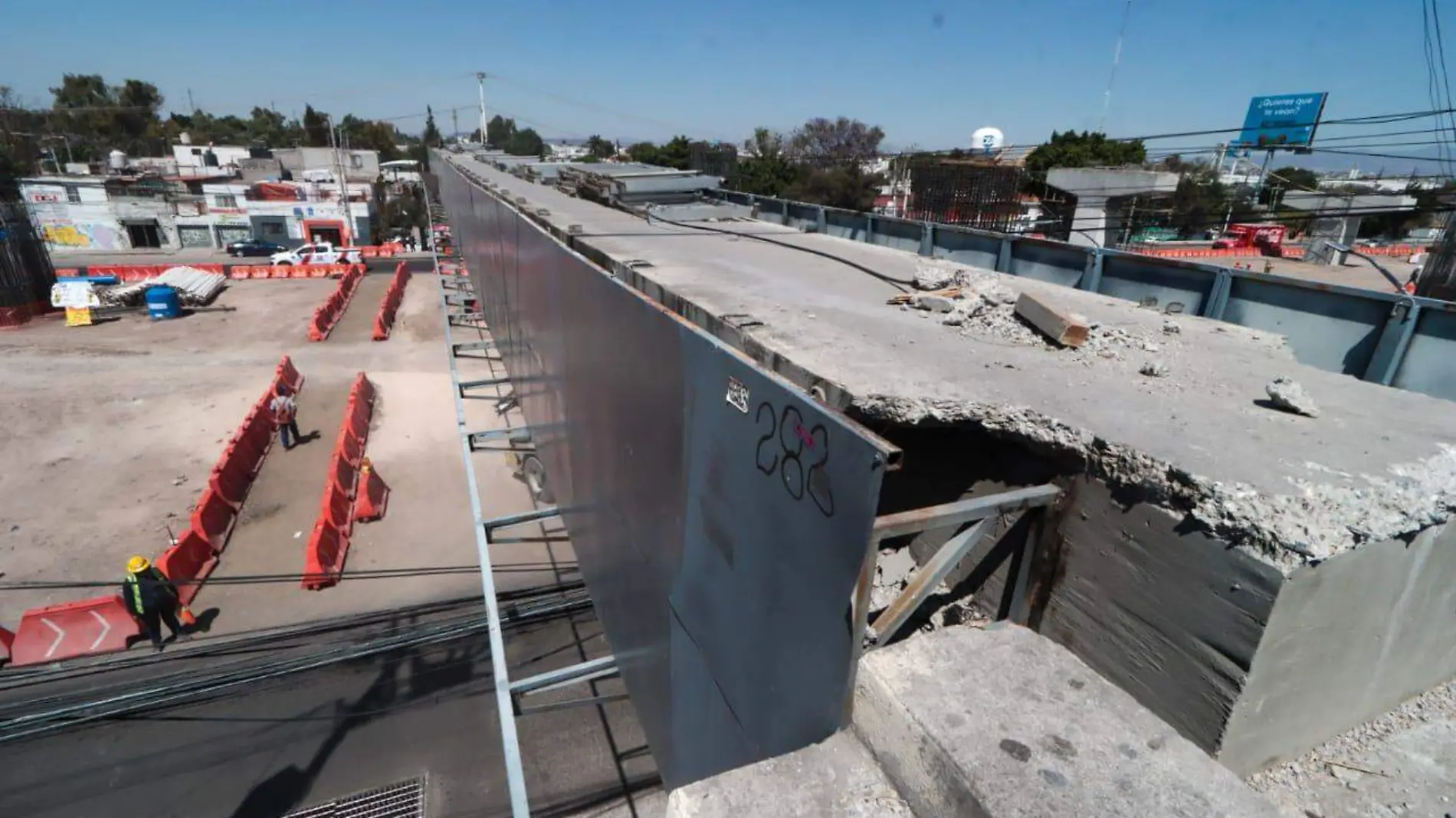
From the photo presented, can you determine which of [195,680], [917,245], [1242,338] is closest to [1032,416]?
[1242,338]

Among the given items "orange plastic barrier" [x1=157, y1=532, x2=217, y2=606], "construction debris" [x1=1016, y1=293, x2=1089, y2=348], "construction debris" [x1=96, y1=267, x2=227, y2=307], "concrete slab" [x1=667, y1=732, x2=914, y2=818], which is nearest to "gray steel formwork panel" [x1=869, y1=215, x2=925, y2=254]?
"construction debris" [x1=1016, y1=293, x2=1089, y2=348]

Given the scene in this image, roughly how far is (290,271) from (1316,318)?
3994cm

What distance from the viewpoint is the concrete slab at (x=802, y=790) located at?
74.3 inches

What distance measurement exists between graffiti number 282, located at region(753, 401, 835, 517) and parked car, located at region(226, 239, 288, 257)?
4729cm

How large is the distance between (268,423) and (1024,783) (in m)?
18.3

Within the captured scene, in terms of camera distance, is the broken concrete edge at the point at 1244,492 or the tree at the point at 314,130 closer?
the broken concrete edge at the point at 1244,492

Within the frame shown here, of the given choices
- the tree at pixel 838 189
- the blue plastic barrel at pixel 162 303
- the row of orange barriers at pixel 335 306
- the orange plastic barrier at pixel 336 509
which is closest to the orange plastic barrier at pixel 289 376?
the row of orange barriers at pixel 335 306

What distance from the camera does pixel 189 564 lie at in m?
10.3

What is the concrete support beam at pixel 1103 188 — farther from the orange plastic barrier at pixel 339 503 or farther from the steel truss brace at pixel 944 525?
the orange plastic barrier at pixel 339 503

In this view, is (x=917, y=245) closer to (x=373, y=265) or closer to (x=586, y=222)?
(x=586, y=222)

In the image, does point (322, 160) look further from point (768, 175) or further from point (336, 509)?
point (336, 509)

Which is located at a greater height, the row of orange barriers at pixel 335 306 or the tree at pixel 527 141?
the tree at pixel 527 141

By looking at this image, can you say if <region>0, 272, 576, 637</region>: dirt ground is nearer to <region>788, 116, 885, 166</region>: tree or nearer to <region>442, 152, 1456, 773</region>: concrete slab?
<region>442, 152, 1456, 773</region>: concrete slab

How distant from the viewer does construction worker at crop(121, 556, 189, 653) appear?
8.64m
